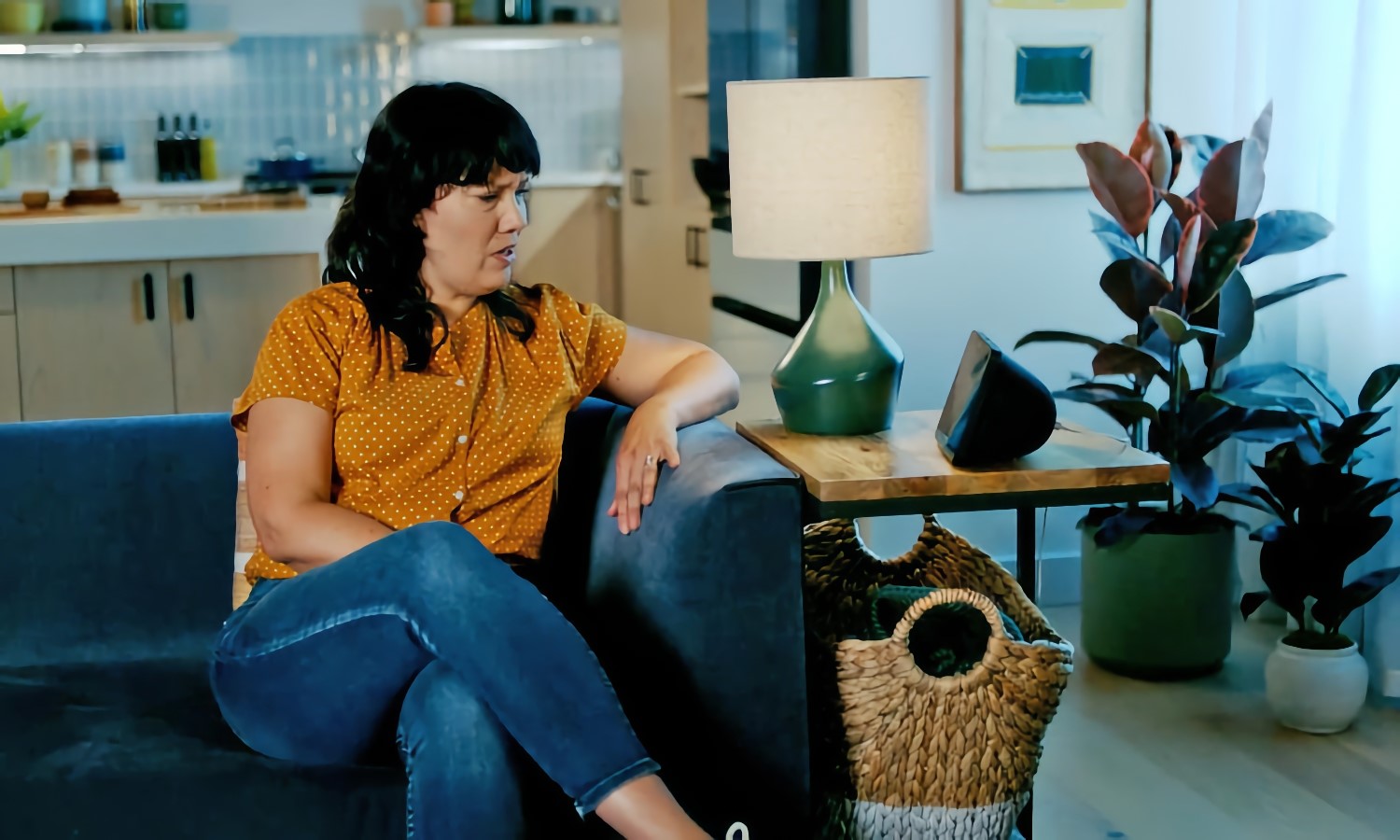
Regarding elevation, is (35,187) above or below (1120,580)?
above

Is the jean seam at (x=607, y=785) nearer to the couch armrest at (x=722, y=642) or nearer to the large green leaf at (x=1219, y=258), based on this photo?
the couch armrest at (x=722, y=642)

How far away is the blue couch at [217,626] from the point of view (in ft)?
5.52

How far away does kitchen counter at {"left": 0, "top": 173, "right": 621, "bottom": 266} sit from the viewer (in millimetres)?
3775

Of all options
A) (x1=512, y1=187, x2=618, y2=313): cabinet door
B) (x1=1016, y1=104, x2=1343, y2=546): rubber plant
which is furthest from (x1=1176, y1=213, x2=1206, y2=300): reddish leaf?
(x1=512, y1=187, x2=618, y2=313): cabinet door

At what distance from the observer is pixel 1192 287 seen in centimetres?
285

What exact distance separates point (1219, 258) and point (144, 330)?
2.57 meters

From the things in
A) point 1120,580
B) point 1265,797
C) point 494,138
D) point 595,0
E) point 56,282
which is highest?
point 595,0

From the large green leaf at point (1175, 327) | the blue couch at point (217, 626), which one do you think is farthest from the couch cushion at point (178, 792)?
the large green leaf at point (1175, 327)

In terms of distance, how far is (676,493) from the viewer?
181 cm

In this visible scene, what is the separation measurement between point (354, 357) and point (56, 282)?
2.27 metres

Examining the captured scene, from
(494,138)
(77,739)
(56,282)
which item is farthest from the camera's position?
(56,282)

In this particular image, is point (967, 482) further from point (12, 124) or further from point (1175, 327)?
point (12, 124)

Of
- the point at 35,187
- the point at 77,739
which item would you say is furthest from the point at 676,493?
the point at 35,187

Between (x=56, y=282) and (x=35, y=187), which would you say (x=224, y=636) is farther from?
(x=35, y=187)
